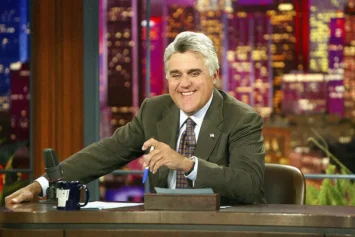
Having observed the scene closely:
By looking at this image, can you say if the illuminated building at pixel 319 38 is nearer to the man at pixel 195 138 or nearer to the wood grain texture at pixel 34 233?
the man at pixel 195 138

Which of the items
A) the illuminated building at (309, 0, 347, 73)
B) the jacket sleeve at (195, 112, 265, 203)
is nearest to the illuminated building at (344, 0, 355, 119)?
the illuminated building at (309, 0, 347, 73)

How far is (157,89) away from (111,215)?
2.14 metres

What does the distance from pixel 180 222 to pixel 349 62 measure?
227 cm

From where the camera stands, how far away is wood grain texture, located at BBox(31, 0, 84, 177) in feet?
14.5

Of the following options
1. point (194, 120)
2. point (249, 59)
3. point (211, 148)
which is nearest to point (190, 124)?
point (194, 120)

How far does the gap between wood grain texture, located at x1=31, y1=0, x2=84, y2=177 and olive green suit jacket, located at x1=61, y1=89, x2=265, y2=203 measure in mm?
1195

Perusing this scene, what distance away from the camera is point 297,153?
14.6ft

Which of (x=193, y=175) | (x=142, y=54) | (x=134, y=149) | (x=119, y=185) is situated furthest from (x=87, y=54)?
(x=193, y=175)

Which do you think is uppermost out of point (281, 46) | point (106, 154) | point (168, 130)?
point (281, 46)

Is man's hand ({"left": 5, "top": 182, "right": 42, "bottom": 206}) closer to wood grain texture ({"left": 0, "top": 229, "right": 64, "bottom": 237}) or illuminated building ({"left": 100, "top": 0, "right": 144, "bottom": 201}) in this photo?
wood grain texture ({"left": 0, "top": 229, "right": 64, "bottom": 237})

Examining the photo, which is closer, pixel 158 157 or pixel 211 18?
pixel 158 157

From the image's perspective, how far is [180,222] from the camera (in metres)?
2.37

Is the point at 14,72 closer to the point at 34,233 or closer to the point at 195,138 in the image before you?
the point at 195,138

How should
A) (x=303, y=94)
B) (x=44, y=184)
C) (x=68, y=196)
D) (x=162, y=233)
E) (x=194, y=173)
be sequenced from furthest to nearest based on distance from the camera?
(x=303, y=94) < (x=44, y=184) < (x=194, y=173) < (x=68, y=196) < (x=162, y=233)
